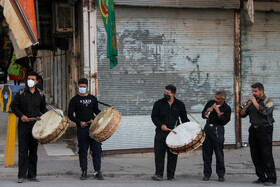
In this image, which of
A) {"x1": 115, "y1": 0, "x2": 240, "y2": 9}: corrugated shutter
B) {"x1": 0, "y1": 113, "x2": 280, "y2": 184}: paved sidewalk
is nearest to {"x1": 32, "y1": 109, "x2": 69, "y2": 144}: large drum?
{"x1": 0, "y1": 113, "x2": 280, "y2": 184}: paved sidewalk

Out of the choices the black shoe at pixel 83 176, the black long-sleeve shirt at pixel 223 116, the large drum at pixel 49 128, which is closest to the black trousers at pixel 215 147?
the black long-sleeve shirt at pixel 223 116

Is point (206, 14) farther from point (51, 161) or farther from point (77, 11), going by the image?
point (51, 161)

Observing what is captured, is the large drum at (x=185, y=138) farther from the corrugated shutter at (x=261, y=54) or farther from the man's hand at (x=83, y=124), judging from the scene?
the corrugated shutter at (x=261, y=54)

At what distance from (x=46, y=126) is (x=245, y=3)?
20.3 feet

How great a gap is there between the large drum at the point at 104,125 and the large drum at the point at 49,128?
49cm

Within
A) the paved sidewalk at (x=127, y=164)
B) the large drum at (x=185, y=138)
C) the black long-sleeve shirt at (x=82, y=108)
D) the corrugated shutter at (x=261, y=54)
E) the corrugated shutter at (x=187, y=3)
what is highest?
the corrugated shutter at (x=187, y=3)

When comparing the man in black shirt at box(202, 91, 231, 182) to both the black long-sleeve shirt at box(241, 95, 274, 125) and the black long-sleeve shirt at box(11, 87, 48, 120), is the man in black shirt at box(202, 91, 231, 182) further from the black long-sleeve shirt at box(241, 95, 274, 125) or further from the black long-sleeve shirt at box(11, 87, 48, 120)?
the black long-sleeve shirt at box(11, 87, 48, 120)

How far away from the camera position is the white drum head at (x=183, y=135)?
889cm

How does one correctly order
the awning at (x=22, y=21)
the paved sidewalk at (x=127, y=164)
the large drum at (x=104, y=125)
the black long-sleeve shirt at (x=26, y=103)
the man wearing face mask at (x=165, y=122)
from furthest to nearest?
the awning at (x=22, y=21) < the paved sidewalk at (x=127, y=164) < the man wearing face mask at (x=165, y=122) < the black long-sleeve shirt at (x=26, y=103) < the large drum at (x=104, y=125)

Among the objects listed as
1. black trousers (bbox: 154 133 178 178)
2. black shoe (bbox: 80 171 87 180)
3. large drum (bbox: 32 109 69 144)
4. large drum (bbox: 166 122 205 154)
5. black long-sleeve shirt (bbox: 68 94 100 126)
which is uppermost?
black long-sleeve shirt (bbox: 68 94 100 126)

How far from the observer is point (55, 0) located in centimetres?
1429

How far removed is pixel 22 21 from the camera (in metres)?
10.8

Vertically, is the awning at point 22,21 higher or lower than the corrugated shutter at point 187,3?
lower

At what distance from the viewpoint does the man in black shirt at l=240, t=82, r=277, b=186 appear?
29.7 ft
